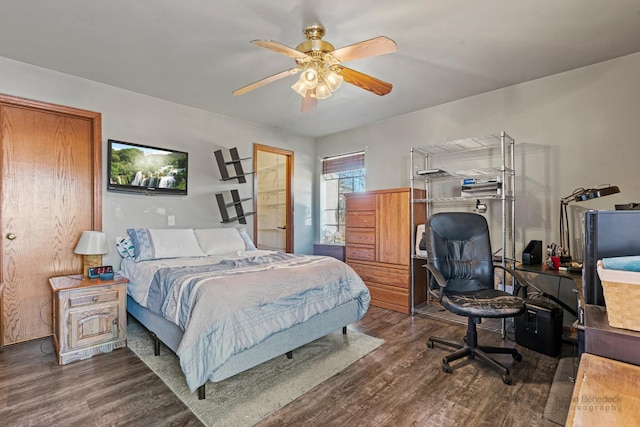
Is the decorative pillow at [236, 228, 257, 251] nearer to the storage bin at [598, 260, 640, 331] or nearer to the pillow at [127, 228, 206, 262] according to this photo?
the pillow at [127, 228, 206, 262]

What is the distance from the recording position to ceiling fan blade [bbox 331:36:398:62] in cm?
189

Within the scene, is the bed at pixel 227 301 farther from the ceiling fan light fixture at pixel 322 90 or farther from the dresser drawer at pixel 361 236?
the ceiling fan light fixture at pixel 322 90

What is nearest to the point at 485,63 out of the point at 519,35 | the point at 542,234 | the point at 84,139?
the point at 519,35

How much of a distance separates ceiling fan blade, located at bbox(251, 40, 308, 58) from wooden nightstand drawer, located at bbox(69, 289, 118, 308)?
7.83 ft

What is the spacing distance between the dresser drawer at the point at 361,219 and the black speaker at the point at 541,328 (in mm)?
1905

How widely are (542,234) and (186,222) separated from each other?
411 centimetres

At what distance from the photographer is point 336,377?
2.29 m

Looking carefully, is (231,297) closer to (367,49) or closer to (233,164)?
(367,49)

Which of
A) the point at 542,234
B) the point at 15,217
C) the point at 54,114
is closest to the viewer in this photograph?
the point at 15,217

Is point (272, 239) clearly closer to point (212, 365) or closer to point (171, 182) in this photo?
point (171, 182)

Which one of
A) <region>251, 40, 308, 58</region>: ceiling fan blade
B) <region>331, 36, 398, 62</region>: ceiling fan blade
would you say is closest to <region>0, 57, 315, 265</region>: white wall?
<region>251, 40, 308, 58</region>: ceiling fan blade

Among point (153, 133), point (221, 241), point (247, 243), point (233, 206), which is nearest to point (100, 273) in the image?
point (221, 241)

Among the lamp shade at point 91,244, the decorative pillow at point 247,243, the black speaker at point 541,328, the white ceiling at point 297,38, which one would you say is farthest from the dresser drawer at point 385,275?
the lamp shade at point 91,244

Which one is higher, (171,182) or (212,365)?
(171,182)
